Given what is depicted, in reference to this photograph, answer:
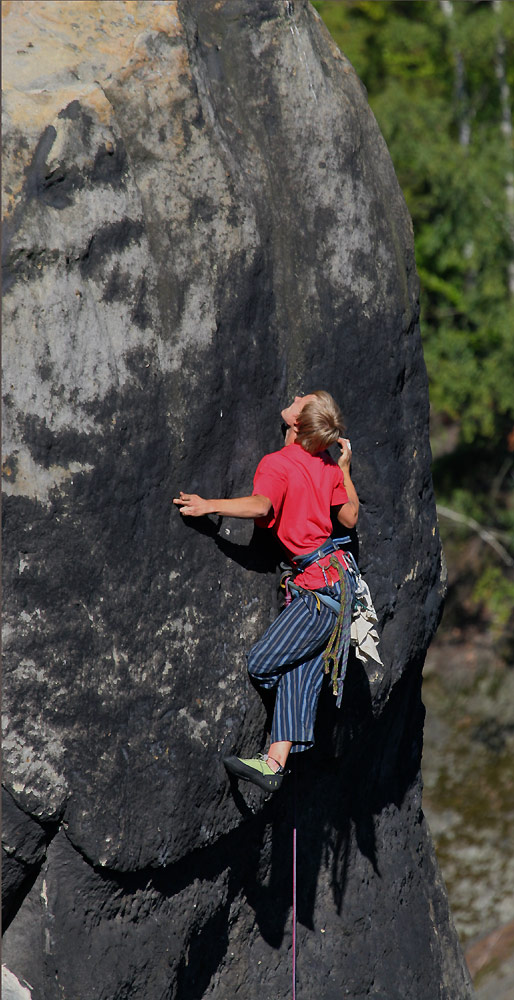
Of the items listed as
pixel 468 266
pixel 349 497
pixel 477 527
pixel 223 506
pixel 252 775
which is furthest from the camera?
pixel 468 266

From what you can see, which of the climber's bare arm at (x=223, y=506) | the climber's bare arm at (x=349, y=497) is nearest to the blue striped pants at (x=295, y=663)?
the climber's bare arm at (x=349, y=497)

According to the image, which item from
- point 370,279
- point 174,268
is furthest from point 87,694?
point 370,279

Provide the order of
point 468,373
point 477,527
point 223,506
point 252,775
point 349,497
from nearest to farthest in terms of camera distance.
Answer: point 223,506 < point 252,775 < point 349,497 < point 477,527 < point 468,373

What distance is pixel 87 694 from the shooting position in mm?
3740

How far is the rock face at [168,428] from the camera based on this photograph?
3623 millimetres

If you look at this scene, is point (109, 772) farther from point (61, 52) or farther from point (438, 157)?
point (438, 157)

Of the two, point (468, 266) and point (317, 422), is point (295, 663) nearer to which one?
point (317, 422)

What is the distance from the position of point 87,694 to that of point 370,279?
2.22 metres

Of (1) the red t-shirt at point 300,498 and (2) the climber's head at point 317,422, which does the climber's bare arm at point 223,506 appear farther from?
(2) the climber's head at point 317,422

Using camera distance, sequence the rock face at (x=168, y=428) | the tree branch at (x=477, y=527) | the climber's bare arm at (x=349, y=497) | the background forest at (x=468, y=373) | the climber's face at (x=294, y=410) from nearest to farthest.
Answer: the rock face at (x=168, y=428) → the climber's face at (x=294, y=410) → the climber's bare arm at (x=349, y=497) → the background forest at (x=468, y=373) → the tree branch at (x=477, y=527)

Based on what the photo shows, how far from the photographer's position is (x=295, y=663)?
4125 mm

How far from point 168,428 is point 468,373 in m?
9.49

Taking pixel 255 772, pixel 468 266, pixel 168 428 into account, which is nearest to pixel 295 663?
pixel 255 772

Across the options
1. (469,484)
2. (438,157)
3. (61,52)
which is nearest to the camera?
(61,52)
